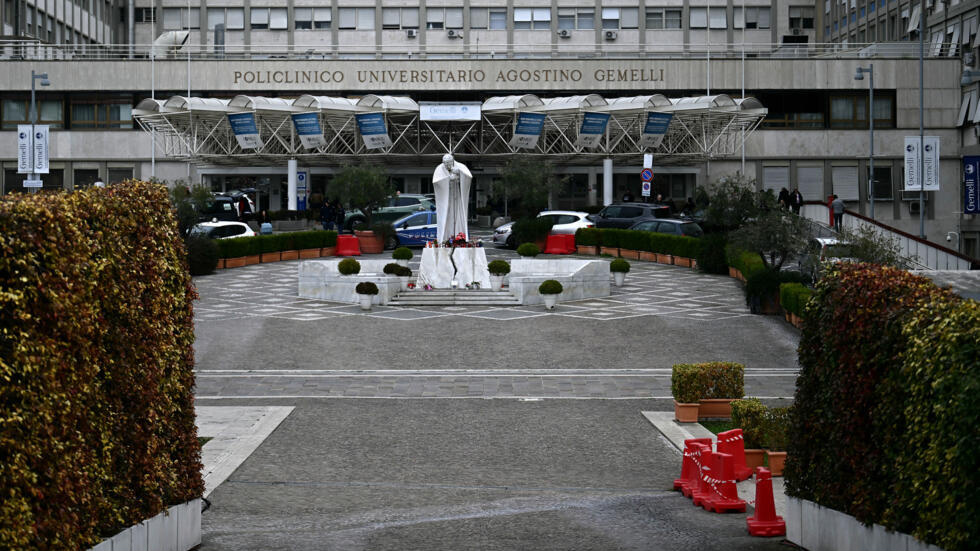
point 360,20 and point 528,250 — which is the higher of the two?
point 360,20

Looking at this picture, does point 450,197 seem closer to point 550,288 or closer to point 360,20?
point 550,288

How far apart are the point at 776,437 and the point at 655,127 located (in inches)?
1542

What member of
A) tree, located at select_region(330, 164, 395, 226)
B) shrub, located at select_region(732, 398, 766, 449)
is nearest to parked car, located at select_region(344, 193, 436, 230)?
tree, located at select_region(330, 164, 395, 226)

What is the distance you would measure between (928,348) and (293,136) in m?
47.3

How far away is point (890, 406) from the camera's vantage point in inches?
297

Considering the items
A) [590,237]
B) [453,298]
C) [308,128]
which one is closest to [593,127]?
[308,128]

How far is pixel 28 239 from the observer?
20.1 ft

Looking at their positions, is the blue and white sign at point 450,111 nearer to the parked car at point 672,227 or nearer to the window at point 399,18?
the window at point 399,18

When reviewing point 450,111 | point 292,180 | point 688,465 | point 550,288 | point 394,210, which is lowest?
point 688,465

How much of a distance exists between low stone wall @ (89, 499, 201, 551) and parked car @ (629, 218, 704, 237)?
1203 inches

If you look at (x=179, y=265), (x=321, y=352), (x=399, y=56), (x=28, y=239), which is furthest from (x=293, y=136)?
(x=28, y=239)

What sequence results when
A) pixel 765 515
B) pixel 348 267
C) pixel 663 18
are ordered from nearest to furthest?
pixel 765 515 → pixel 348 267 → pixel 663 18

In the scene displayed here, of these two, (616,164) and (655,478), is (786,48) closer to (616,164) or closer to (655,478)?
(616,164)

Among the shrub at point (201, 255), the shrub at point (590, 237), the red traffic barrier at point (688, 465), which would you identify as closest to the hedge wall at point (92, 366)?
the red traffic barrier at point (688, 465)
